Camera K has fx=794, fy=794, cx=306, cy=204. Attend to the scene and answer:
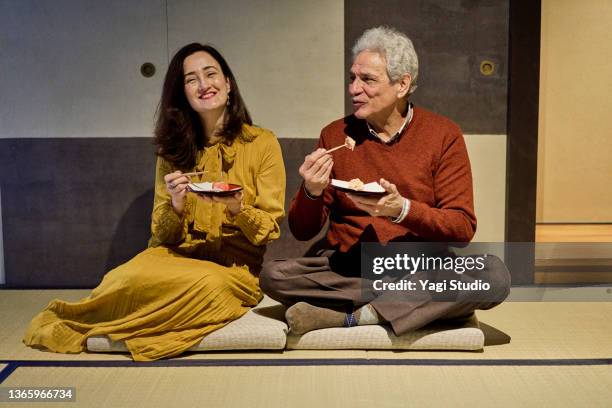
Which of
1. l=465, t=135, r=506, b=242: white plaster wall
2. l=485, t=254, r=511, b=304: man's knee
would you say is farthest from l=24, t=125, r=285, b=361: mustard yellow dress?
l=465, t=135, r=506, b=242: white plaster wall

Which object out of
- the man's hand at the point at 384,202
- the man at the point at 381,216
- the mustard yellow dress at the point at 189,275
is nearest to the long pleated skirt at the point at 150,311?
the mustard yellow dress at the point at 189,275

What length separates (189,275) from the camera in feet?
9.81

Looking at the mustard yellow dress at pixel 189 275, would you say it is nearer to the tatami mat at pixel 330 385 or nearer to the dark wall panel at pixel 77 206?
the tatami mat at pixel 330 385

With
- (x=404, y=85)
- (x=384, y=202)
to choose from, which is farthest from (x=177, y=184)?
(x=404, y=85)

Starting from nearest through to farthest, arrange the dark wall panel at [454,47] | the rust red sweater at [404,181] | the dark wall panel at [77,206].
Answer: the rust red sweater at [404,181]
the dark wall panel at [454,47]
the dark wall panel at [77,206]

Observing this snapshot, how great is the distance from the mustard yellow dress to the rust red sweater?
212 mm

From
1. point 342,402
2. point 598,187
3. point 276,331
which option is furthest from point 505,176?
point 342,402

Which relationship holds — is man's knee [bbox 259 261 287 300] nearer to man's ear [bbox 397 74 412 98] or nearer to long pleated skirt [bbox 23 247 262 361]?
long pleated skirt [bbox 23 247 262 361]

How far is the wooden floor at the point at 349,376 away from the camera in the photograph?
250 centimetres

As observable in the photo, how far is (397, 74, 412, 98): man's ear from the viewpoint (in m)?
3.04

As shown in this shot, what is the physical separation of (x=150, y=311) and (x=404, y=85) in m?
1.29

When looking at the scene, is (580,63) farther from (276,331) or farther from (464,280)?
(276,331)

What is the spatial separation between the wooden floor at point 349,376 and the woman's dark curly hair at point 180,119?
2.78 ft

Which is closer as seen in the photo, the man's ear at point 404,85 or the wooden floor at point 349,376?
the wooden floor at point 349,376
